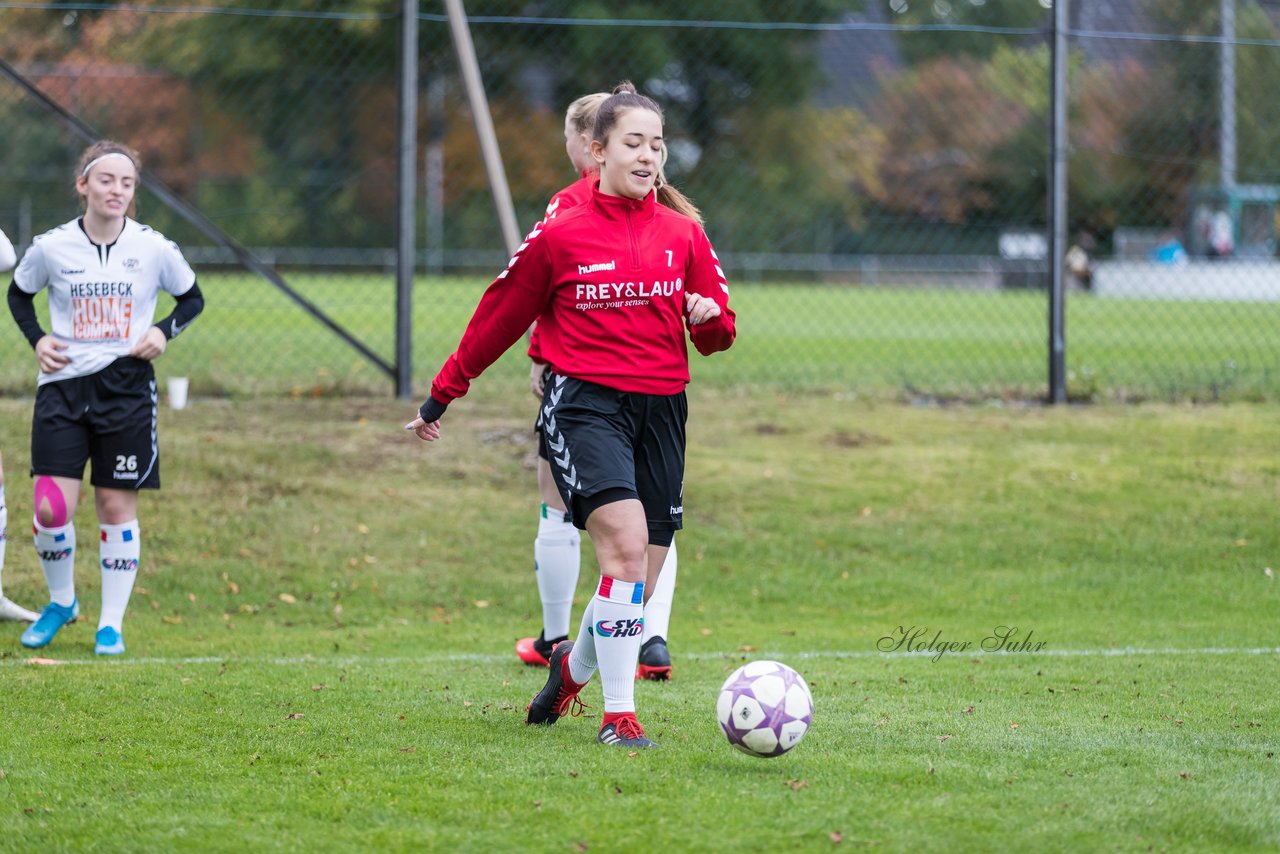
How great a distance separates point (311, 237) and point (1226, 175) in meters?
9.33

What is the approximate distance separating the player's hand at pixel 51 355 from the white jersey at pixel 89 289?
0.03 meters

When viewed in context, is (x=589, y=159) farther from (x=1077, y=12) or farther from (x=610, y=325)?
(x=1077, y=12)

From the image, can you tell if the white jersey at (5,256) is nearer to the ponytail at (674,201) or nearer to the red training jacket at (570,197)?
the red training jacket at (570,197)

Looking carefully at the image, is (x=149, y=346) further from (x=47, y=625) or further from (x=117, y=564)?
(x=47, y=625)

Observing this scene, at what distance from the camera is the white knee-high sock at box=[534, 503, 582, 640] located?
5801mm

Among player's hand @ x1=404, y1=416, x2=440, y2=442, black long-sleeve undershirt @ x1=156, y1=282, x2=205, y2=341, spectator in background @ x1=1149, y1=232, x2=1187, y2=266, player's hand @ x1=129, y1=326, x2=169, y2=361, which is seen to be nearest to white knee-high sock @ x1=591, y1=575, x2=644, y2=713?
player's hand @ x1=404, y1=416, x2=440, y2=442

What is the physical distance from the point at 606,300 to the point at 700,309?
288 millimetres

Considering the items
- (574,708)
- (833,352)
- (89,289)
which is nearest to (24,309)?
(89,289)

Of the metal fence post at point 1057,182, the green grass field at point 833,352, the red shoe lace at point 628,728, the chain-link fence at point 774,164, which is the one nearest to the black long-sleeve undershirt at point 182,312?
the red shoe lace at point 628,728

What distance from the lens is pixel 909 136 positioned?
656 inches

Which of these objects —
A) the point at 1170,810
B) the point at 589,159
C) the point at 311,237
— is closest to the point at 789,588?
the point at 589,159

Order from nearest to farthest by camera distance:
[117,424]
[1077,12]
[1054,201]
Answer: [117,424] → [1054,201] → [1077,12]

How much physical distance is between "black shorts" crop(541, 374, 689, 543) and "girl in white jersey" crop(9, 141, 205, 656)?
2.35 m

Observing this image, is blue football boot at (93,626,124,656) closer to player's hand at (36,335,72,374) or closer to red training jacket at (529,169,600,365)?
player's hand at (36,335,72,374)
